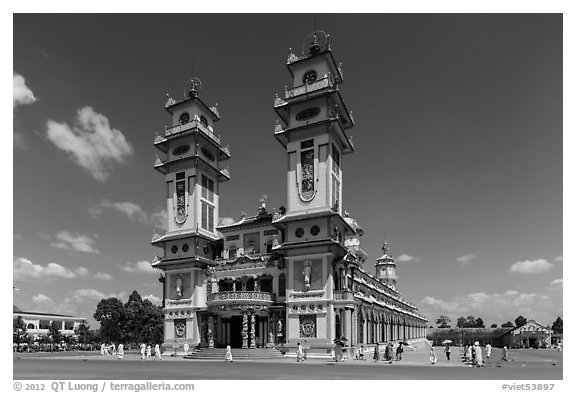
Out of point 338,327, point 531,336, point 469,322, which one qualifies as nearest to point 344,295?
point 338,327

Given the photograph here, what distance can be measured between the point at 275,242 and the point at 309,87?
50.3 ft

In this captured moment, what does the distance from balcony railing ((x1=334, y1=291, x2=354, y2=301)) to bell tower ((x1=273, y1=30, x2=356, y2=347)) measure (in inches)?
6.7

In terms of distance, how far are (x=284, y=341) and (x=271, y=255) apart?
8.29 meters

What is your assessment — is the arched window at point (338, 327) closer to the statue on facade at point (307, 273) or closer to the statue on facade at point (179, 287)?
the statue on facade at point (307, 273)

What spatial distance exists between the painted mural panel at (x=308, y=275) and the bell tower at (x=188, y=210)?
38.4ft

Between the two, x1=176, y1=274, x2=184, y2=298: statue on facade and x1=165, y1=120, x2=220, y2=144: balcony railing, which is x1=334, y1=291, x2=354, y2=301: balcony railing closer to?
x1=176, y1=274, x2=184, y2=298: statue on facade

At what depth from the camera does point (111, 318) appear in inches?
3034

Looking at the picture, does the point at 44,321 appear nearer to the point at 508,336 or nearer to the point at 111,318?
the point at 111,318

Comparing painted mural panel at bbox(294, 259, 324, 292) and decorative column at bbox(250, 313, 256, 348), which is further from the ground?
painted mural panel at bbox(294, 259, 324, 292)

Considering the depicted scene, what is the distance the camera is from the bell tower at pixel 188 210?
171 ft

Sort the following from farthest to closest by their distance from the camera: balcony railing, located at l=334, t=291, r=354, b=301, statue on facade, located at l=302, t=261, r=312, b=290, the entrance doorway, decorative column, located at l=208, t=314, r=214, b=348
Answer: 1. the entrance doorway
2. decorative column, located at l=208, t=314, r=214, b=348
3. statue on facade, located at l=302, t=261, r=312, b=290
4. balcony railing, located at l=334, t=291, r=354, b=301

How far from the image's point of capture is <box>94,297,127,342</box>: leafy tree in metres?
76.4

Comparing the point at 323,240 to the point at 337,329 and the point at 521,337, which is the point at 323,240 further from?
the point at 521,337

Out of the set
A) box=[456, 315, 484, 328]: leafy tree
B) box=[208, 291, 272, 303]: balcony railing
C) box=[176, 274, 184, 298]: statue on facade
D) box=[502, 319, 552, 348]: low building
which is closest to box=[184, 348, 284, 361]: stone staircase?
box=[208, 291, 272, 303]: balcony railing
